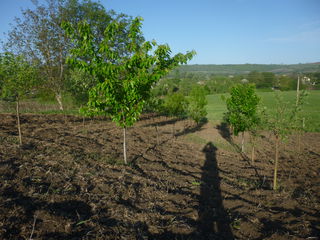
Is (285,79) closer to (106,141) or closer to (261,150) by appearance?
(261,150)

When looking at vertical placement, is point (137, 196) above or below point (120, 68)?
below

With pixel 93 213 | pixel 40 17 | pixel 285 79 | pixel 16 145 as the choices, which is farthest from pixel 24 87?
pixel 285 79

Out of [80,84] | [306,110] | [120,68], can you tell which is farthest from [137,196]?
[306,110]

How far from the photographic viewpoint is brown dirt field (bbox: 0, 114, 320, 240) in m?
4.19

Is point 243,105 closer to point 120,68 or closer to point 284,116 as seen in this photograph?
point 284,116

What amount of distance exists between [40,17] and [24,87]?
57.7 ft

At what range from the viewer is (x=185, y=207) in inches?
220

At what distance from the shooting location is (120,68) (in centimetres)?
657

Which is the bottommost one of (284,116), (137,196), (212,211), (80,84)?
(212,211)

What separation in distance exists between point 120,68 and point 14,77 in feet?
16.1

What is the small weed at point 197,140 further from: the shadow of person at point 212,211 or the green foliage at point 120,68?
the green foliage at point 120,68

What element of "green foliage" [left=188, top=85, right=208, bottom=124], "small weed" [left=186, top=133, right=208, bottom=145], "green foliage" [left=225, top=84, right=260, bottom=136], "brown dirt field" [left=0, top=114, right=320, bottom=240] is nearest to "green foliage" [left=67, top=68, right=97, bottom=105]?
"brown dirt field" [left=0, top=114, right=320, bottom=240]

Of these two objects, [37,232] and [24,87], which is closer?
[37,232]

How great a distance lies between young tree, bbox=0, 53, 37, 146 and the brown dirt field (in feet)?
6.51
